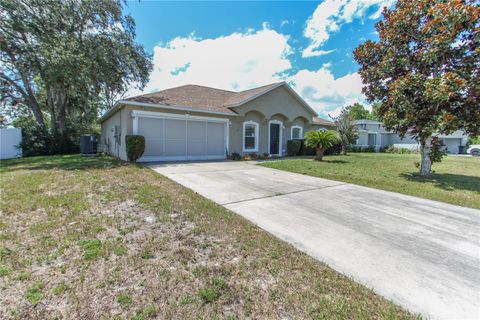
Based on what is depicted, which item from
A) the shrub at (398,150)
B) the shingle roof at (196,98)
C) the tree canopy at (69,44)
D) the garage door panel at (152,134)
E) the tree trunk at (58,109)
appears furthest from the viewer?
the shrub at (398,150)

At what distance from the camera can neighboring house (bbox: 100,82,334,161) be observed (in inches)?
447

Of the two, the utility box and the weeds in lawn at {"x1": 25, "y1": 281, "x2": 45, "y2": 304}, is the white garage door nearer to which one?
the utility box

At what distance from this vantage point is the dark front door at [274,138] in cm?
1625

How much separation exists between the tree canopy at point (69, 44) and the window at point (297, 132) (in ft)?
42.5

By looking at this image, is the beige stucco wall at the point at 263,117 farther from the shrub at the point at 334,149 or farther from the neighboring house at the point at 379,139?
the neighboring house at the point at 379,139

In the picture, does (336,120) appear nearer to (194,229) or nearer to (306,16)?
(306,16)

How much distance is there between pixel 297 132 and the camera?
17.8 m

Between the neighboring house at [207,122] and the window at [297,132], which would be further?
the window at [297,132]

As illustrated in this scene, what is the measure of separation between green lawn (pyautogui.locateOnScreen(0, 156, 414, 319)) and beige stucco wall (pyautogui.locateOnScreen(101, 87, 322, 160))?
8.72 m

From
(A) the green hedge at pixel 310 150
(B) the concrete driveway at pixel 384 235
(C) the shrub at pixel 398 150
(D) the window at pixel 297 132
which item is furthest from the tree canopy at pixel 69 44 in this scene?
(C) the shrub at pixel 398 150

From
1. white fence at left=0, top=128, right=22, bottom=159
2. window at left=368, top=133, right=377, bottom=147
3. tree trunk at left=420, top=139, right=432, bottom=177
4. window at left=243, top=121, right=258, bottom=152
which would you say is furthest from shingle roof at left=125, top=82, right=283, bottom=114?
window at left=368, top=133, right=377, bottom=147

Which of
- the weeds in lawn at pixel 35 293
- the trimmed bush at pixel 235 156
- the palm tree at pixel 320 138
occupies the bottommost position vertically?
the weeds in lawn at pixel 35 293

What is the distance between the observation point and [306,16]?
41.1 ft

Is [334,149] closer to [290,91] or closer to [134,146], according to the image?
[290,91]
